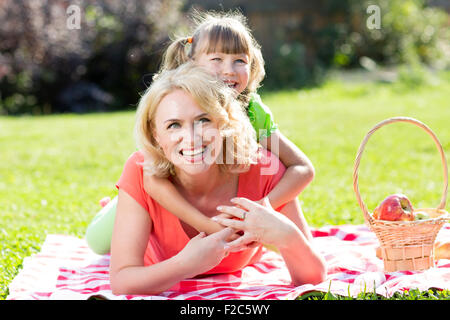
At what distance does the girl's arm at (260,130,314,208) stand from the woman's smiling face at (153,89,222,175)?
18.4 inches

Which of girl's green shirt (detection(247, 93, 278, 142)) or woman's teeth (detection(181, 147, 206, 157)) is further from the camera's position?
girl's green shirt (detection(247, 93, 278, 142))

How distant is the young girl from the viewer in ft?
10.8

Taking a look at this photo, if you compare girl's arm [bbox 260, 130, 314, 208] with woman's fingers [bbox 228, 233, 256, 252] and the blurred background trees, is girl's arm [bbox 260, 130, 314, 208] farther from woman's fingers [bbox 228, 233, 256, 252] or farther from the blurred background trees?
the blurred background trees

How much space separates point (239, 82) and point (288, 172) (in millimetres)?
647

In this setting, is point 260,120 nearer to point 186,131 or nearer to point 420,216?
point 186,131

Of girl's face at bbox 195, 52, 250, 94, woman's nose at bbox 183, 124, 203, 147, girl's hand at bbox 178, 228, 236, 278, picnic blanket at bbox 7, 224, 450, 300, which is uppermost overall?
girl's face at bbox 195, 52, 250, 94

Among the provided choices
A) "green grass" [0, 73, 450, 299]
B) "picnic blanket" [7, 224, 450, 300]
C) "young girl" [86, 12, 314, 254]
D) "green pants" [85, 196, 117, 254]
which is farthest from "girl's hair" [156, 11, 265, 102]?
"green grass" [0, 73, 450, 299]

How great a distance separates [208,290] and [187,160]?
70 cm

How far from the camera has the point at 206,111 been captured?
2.86 meters

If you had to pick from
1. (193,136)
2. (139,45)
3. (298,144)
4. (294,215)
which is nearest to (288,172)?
(294,215)

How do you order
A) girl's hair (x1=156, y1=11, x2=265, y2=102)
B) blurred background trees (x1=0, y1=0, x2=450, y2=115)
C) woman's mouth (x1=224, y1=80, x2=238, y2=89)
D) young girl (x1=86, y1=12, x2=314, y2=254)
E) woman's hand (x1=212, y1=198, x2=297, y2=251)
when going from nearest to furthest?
woman's hand (x1=212, y1=198, x2=297, y2=251) < young girl (x1=86, y1=12, x2=314, y2=254) < woman's mouth (x1=224, y1=80, x2=238, y2=89) < girl's hair (x1=156, y1=11, x2=265, y2=102) < blurred background trees (x1=0, y1=0, x2=450, y2=115)

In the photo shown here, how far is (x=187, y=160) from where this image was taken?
9.34 feet
